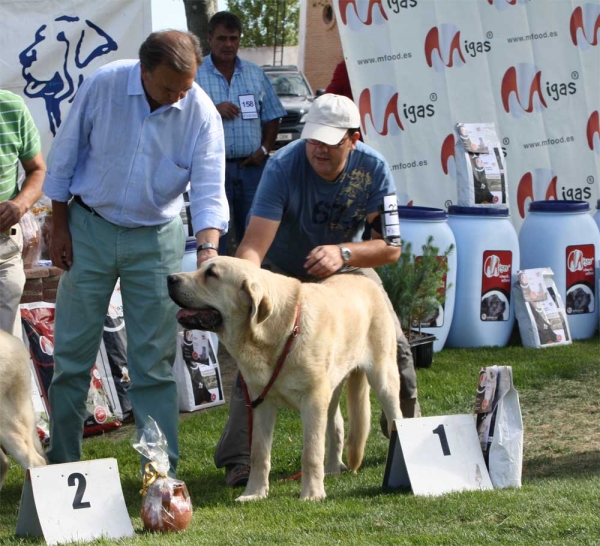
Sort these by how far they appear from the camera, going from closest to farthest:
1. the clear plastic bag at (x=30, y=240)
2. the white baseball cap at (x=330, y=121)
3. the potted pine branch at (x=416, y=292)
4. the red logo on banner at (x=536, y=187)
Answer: the white baseball cap at (x=330, y=121), the clear plastic bag at (x=30, y=240), the potted pine branch at (x=416, y=292), the red logo on banner at (x=536, y=187)

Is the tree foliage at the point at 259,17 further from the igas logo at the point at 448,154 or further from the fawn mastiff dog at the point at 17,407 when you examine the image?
the fawn mastiff dog at the point at 17,407

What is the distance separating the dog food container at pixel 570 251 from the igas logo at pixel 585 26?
2.08 meters

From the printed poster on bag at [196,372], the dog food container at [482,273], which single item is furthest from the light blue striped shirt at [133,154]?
the dog food container at [482,273]

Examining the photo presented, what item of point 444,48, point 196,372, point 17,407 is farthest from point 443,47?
point 17,407

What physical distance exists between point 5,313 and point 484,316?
4.44 m

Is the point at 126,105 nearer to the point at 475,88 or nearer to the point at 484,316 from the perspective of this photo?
the point at 484,316

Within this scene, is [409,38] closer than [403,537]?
No

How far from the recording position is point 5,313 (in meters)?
5.09

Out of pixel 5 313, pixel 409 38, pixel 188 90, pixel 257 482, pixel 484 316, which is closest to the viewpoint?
pixel 188 90

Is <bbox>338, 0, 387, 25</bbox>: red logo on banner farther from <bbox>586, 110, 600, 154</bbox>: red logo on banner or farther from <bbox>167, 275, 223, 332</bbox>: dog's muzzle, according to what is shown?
<bbox>167, 275, 223, 332</bbox>: dog's muzzle

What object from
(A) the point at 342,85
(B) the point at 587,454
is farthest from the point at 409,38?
(B) the point at 587,454

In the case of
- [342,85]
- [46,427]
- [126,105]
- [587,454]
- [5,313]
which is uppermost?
[342,85]

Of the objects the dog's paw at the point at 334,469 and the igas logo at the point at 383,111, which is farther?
the igas logo at the point at 383,111

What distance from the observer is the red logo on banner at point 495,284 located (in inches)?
324
